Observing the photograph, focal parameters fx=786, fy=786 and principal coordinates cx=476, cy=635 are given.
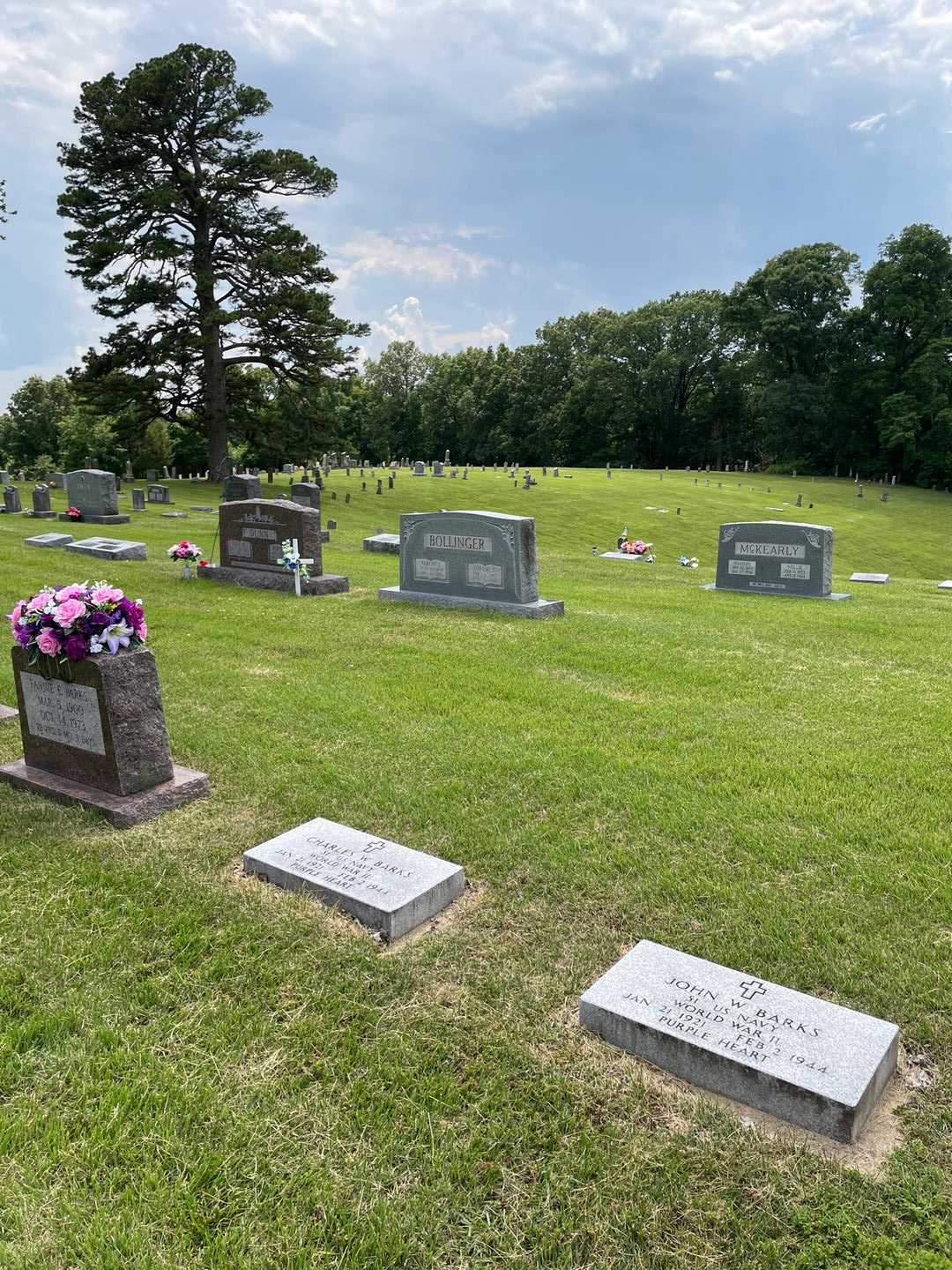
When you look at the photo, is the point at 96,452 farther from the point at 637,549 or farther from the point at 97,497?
the point at 637,549

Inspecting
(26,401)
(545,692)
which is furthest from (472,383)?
(545,692)

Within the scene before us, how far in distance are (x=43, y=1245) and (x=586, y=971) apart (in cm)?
202

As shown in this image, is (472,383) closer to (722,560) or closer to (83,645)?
(722,560)

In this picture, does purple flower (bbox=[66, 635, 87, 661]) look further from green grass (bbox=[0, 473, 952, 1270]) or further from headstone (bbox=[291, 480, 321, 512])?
headstone (bbox=[291, 480, 321, 512])

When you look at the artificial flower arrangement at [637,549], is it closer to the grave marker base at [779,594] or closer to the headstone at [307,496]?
the grave marker base at [779,594]

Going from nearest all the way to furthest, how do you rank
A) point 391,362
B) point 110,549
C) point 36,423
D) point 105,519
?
1. point 110,549
2. point 105,519
3. point 36,423
4. point 391,362

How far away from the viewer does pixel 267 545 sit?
1305cm

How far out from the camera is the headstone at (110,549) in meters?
15.3

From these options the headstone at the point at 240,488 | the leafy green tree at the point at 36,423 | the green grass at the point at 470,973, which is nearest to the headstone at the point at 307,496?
the headstone at the point at 240,488

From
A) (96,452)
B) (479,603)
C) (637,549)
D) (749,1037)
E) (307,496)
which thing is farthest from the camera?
(96,452)

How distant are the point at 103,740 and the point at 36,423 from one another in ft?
235

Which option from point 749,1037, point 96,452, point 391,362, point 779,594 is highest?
point 391,362

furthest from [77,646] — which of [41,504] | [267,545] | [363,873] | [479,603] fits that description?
[41,504]

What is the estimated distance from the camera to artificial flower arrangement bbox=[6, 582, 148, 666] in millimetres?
4590
